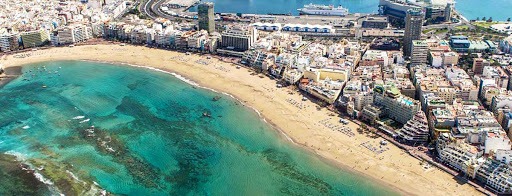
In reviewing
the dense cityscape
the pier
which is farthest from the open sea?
the dense cityscape

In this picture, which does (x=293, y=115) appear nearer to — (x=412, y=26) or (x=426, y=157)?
(x=426, y=157)

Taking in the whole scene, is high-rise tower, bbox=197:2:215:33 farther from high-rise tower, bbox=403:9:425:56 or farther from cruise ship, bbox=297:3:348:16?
high-rise tower, bbox=403:9:425:56

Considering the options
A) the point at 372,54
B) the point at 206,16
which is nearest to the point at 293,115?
the point at 372,54

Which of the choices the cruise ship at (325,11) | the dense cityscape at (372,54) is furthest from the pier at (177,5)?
the cruise ship at (325,11)

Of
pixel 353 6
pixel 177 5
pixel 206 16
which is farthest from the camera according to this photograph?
pixel 353 6

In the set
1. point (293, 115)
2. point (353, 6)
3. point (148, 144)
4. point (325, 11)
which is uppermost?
point (353, 6)
